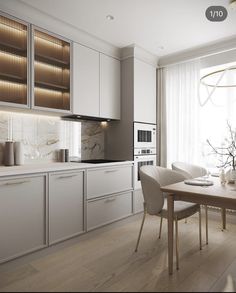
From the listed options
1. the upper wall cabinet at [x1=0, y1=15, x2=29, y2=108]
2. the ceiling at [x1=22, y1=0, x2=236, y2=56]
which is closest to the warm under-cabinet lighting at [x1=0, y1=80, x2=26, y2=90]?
the upper wall cabinet at [x1=0, y1=15, x2=29, y2=108]

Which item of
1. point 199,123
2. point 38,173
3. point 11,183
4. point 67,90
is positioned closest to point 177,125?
point 199,123

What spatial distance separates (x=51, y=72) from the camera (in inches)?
110

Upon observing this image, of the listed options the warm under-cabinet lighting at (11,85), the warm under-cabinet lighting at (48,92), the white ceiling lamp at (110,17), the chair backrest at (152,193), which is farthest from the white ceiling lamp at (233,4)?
the warm under-cabinet lighting at (11,85)

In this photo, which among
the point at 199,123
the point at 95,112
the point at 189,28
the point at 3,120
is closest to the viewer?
the point at 3,120

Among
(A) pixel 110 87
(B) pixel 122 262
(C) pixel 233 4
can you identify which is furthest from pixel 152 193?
(C) pixel 233 4

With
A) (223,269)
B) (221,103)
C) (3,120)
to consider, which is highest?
(221,103)

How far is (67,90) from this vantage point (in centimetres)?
287

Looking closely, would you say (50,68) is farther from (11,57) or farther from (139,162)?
(139,162)

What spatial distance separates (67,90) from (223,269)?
98.1 inches

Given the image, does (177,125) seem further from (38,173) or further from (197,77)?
(38,173)

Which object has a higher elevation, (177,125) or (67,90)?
(67,90)

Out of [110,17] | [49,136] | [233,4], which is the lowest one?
[49,136]

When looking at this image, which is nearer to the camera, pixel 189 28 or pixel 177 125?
pixel 189 28

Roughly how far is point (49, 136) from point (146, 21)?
1.82 m
